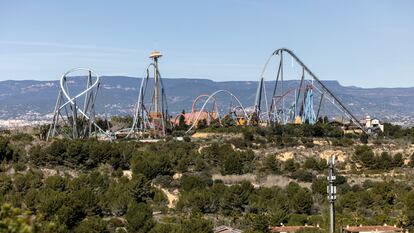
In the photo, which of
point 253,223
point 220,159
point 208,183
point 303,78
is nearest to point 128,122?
point 303,78

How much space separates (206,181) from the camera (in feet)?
160

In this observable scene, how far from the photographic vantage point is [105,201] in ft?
134

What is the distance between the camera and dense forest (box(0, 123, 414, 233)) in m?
37.1

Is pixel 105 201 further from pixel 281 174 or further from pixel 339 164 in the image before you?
pixel 339 164

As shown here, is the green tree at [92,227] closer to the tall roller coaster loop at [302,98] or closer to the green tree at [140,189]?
the green tree at [140,189]

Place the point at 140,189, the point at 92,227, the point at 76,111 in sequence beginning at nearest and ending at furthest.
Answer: the point at 92,227
the point at 140,189
the point at 76,111

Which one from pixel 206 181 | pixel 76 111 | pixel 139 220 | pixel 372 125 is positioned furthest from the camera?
pixel 372 125

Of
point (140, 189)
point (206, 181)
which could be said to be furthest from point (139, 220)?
point (206, 181)

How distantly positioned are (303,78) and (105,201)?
Answer: 33028 mm

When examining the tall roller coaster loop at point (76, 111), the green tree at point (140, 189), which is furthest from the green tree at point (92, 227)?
the tall roller coaster loop at point (76, 111)

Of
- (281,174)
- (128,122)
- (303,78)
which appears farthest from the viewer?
(128,122)

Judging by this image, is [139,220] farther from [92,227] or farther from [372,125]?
[372,125]

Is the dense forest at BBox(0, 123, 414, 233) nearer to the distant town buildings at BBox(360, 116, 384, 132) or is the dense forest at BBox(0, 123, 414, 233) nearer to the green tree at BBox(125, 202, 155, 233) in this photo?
the green tree at BBox(125, 202, 155, 233)

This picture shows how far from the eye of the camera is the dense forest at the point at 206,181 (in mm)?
37094
